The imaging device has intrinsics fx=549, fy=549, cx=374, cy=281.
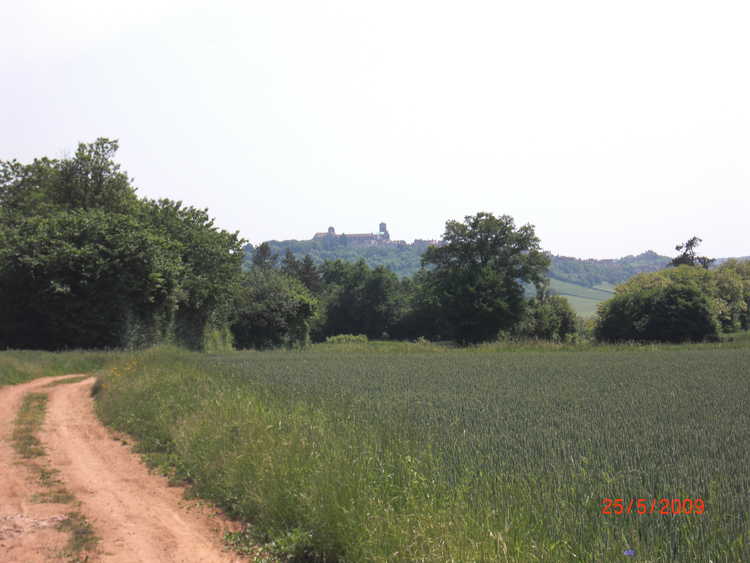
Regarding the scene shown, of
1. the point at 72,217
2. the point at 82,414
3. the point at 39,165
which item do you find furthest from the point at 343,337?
the point at 82,414

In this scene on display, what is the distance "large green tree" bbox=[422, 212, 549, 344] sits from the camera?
59594 millimetres

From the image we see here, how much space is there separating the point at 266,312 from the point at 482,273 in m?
25.1

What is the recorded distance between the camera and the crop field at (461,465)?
14.3 feet

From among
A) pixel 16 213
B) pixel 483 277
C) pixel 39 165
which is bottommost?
pixel 483 277

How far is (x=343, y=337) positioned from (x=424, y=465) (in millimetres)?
63662

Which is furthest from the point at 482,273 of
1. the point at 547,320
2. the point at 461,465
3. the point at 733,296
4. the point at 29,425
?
the point at 461,465

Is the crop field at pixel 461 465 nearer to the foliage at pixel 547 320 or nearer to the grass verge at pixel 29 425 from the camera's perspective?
the grass verge at pixel 29 425

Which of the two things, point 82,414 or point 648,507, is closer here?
point 648,507

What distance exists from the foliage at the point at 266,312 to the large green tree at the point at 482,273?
1889 centimetres

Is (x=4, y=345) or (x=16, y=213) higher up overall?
(x=16, y=213)

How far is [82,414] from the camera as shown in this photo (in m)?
14.0

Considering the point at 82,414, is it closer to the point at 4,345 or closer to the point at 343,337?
the point at 4,345

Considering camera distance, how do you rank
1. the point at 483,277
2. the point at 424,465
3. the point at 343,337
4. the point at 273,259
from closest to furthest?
1. the point at 424,465
2. the point at 483,277
3. the point at 343,337
4. the point at 273,259

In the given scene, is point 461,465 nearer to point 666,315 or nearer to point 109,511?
point 109,511
